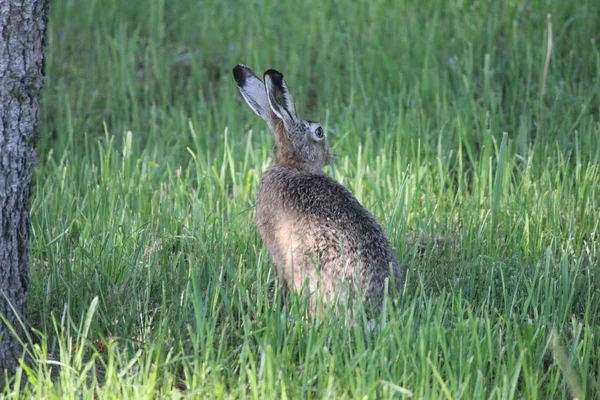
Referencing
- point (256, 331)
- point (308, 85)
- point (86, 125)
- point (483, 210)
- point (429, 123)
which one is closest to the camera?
point (256, 331)

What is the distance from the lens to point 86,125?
24.0ft

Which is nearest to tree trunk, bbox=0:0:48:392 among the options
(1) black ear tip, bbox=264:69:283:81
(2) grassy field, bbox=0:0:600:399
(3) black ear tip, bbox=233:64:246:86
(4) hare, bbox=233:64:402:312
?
(2) grassy field, bbox=0:0:600:399

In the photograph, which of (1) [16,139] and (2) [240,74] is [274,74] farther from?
(1) [16,139]

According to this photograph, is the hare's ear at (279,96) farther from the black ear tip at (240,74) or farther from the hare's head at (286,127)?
the black ear tip at (240,74)

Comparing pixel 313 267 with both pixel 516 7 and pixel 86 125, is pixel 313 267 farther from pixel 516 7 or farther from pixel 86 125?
pixel 516 7

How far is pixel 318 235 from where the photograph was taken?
4.20 metres

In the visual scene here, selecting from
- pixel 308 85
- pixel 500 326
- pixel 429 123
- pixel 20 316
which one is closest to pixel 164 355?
pixel 20 316

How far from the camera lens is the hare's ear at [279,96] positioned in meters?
4.81

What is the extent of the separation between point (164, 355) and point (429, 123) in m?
3.47

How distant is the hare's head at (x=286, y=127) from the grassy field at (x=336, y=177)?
477 mm

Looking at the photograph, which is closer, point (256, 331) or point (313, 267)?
point (256, 331)

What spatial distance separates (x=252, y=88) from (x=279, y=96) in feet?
0.67

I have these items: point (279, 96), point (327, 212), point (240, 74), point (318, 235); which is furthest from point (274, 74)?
point (318, 235)

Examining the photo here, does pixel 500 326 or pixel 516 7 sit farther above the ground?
pixel 516 7
